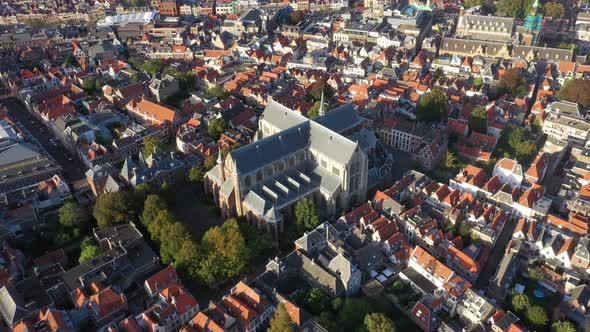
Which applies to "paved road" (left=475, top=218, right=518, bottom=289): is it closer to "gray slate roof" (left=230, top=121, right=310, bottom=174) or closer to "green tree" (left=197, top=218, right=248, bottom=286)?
"green tree" (left=197, top=218, right=248, bottom=286)

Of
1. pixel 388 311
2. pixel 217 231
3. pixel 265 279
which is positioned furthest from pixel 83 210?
pixel 388 311

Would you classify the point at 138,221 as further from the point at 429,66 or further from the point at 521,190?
the point at 429,66

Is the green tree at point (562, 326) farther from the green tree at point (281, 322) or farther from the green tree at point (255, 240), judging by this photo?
the green tree at point (255, 240)

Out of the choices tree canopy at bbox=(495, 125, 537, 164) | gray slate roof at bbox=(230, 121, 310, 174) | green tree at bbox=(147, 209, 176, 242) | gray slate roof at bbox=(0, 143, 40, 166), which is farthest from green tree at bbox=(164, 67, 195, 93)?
tree canopy at bbox=(495, 125, 537, 164)

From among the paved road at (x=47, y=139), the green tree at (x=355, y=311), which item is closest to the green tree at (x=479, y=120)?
the green tree at (x=355, y=311)

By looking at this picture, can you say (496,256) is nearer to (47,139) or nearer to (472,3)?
(47,139)

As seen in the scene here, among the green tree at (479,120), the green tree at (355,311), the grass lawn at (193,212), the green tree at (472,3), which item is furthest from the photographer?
the green tree at (472,3)

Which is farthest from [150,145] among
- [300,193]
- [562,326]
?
[562,326]
